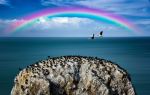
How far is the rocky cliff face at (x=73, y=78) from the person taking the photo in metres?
18.0

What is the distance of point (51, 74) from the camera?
1853 centimetres

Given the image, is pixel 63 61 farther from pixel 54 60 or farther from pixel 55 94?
pixel 55 94

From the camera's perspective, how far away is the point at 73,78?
724 inches

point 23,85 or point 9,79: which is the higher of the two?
point 23,85

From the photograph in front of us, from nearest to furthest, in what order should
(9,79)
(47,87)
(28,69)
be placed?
(47,87)
(28,69)
(9,79)

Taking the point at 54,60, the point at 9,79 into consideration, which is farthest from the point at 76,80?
the point at 9,79

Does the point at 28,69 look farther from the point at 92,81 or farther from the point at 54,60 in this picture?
the point at 92,81

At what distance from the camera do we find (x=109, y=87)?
18672mm

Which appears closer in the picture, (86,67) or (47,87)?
(47,87)

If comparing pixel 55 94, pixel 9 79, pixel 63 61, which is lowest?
pixel 9 79

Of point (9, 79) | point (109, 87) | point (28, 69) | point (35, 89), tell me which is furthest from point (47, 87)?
point (9, 79)

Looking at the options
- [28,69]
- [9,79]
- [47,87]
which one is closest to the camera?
[47,87]

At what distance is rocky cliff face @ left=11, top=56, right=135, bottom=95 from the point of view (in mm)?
17953

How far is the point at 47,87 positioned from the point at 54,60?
226 centimetres
